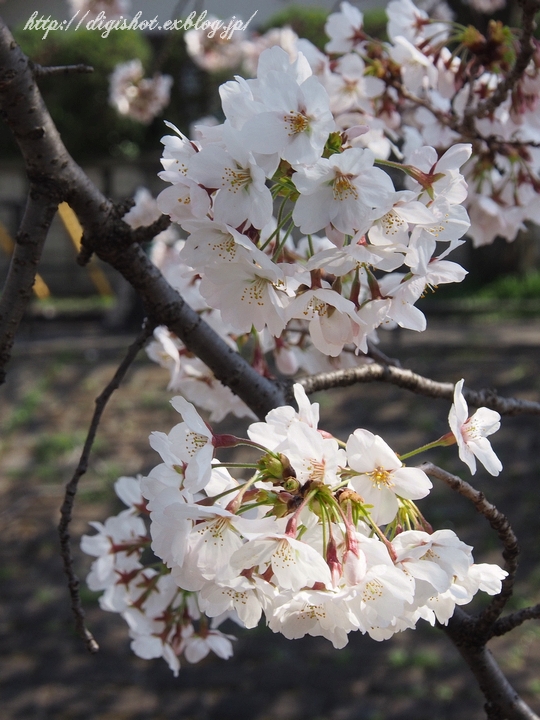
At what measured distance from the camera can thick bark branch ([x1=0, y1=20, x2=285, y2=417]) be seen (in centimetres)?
95

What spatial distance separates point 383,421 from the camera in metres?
4.38

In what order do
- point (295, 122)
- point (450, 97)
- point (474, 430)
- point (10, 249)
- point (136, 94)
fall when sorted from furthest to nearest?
point (10, 249), point (136, 94), point (450, 97), point (474, 430), point (295, 122)

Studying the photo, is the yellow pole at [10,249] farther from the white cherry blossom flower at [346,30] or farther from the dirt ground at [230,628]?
the white cherry blossom flower at [346,30]

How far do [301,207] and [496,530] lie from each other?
45 centimetres

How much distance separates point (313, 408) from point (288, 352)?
1.92 feet

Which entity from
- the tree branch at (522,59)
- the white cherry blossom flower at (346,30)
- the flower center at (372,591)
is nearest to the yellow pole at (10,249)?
the white cherry blossom flower at (346,30)

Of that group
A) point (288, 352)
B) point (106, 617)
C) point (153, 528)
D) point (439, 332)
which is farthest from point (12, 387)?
point (153, 528)

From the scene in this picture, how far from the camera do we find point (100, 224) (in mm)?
1055

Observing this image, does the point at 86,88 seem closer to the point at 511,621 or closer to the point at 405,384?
the point at 405,384

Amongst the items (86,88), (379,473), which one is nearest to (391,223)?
(379,473)

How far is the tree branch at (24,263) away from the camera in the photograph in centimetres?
100

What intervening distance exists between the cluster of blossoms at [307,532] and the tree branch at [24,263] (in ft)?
1.10

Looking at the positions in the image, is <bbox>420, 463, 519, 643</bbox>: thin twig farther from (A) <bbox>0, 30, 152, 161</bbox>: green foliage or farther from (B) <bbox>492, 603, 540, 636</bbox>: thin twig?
(A) <bbox>0, 30, 152, 161</bbox>: green foliage

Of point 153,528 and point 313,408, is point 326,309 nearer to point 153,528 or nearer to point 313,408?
point 313,408
